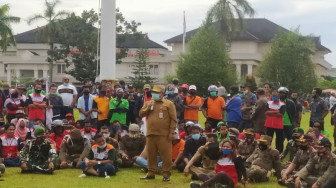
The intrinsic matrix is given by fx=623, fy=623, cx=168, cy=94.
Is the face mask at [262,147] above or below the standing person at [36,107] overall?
below

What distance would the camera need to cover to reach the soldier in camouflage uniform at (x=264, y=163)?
12578 millimetres

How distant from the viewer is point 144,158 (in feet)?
45.9

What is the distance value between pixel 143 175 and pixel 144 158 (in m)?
0.55

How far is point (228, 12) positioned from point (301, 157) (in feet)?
151

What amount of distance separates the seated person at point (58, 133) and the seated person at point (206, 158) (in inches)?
169

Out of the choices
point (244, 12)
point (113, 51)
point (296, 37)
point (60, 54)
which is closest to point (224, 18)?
point (244, 12)

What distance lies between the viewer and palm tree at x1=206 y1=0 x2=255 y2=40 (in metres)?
56.7

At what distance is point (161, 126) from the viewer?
1235 centimetres

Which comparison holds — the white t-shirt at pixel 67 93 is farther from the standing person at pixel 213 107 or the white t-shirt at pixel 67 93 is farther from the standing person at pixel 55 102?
the standing person at pixel 213 107

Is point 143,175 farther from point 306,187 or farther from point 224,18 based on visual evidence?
point 224,18

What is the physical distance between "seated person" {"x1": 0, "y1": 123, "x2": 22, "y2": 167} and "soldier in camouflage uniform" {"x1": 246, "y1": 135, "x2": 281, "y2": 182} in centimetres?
567

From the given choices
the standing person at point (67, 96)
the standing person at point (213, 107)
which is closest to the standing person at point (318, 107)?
the standing person at point (213, 107)

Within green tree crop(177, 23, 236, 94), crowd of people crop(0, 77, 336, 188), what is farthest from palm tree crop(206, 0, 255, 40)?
crowd of people crop(0, 77, 336, 188)

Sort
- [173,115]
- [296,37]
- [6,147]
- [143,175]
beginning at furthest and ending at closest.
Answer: [296,37], [6,147], [143,175], [173,115]
